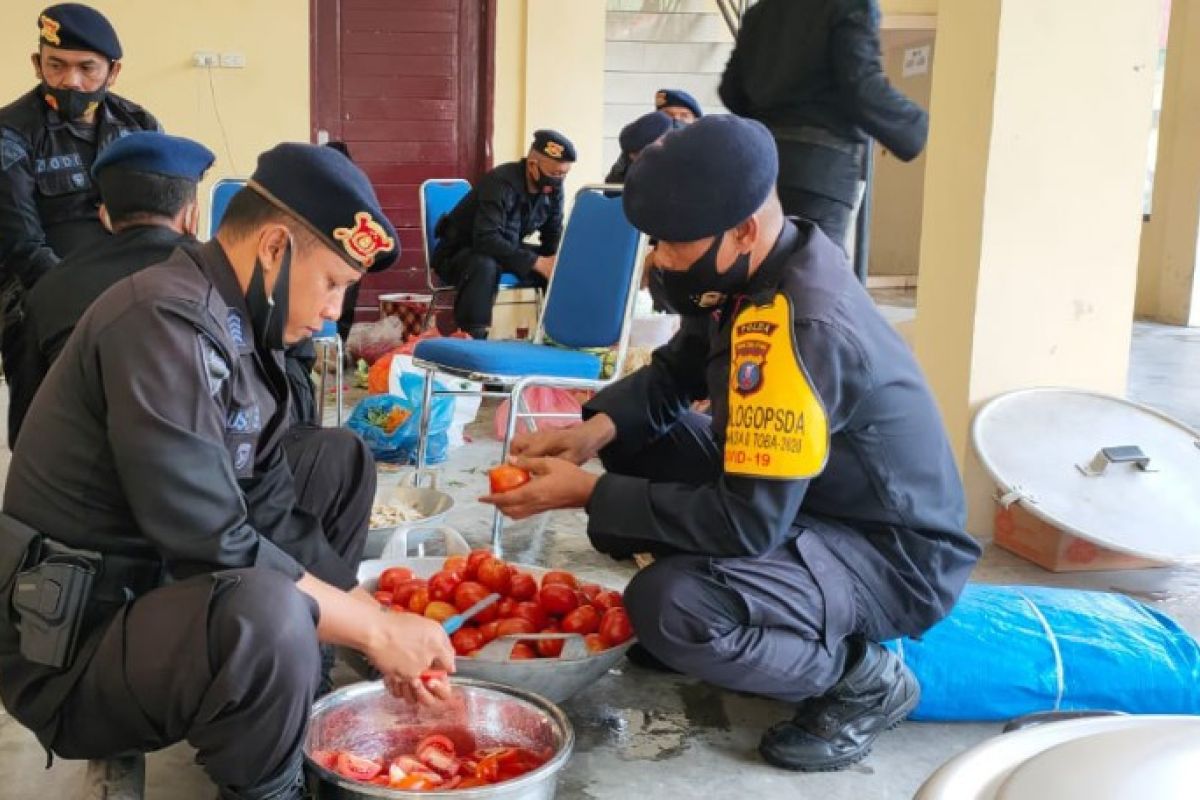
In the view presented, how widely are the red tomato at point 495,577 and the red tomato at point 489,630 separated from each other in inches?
4.5

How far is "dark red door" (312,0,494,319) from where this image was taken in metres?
8.16

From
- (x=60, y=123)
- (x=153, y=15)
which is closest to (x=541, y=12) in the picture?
(x=153, y=15)

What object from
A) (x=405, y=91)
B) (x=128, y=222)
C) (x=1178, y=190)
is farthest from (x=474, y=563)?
(x=1178, y=190)

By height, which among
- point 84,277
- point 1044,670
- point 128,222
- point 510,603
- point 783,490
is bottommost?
Result: point 1044,670

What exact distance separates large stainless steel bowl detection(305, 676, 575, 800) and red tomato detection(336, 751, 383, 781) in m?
0.09

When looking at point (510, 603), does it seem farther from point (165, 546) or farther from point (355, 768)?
point (165, 546)

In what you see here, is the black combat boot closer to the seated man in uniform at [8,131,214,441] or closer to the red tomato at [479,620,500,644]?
the red tomato at [479,620,500,644]

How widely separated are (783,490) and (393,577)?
3.19 feet

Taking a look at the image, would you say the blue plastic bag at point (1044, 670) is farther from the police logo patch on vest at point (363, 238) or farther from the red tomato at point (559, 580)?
the police logo patch on vest at point (363, 238)

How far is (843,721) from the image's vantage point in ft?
8.18

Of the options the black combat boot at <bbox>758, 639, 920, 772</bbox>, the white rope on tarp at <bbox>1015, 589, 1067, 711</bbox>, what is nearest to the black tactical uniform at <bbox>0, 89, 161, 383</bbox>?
the black combat boot at <bbox>758, 639, 920, 772</bbox>

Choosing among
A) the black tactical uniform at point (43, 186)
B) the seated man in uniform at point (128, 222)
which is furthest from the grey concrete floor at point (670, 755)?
the black tactical uniform at point (43, 186)

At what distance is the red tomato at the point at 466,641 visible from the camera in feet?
8.36

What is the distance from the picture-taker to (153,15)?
7.78 m
